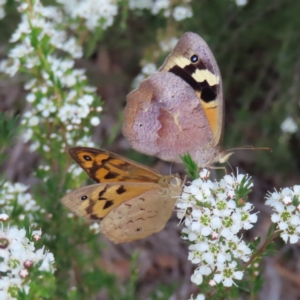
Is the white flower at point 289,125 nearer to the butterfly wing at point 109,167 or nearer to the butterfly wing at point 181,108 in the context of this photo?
the butterfly wing at point 181,108

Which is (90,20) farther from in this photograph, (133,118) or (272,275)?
(272,275)

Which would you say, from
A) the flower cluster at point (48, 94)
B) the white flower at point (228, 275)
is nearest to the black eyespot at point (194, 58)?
the flower cluster at point (48, 94)

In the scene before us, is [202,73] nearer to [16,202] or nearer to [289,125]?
[16,202]

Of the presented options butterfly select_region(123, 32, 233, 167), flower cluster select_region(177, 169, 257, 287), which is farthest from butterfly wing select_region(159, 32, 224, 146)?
flower cluster select_region(177, 169, 257, 287)

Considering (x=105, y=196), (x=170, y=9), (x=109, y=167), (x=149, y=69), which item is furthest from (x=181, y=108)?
(x=170, y=9)

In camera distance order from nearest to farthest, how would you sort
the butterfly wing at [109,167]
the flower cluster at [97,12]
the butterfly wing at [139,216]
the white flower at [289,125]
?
the butterfly wing at [109,167]
the butterfly wing at [139,216]
the flower cluster at [97,12]
the white flower at [289,125]

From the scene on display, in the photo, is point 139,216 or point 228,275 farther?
point 139,216
